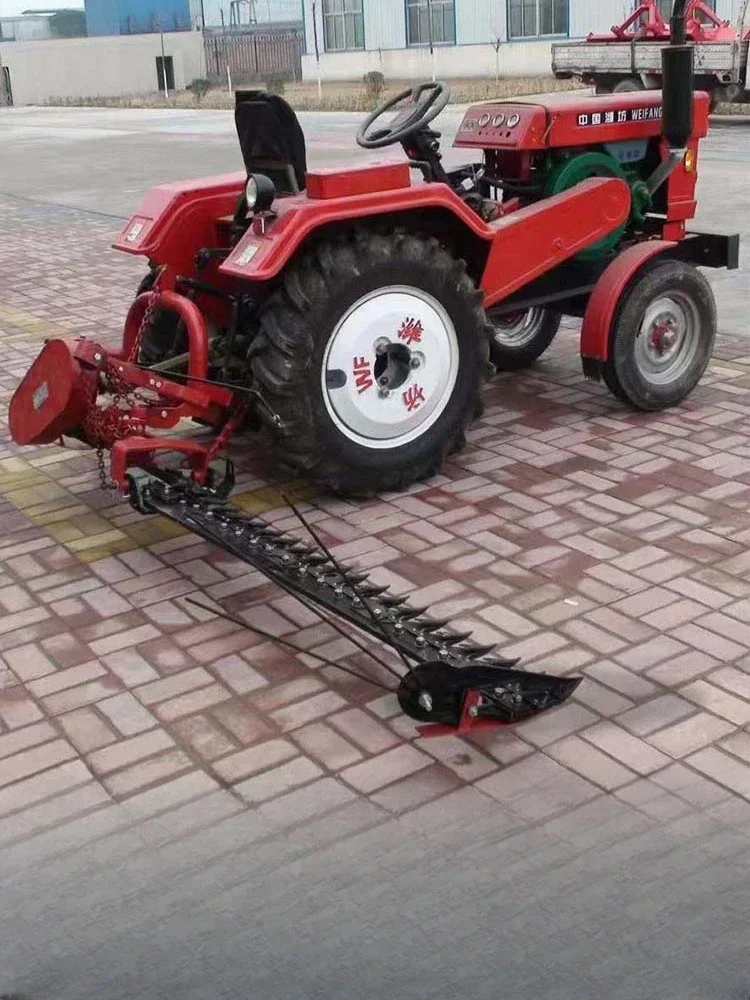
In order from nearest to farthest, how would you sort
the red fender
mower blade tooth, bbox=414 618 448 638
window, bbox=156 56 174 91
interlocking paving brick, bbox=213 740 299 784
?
interlocking paving brick, bbox=213 740 299 784 → mower blade tooth, bbox=414 618 448 638 → the red fender → window, bbox=156 56 174 91

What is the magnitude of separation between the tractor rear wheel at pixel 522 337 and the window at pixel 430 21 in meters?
32.3

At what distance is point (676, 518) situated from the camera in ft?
15.3

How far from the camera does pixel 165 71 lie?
1884 inches

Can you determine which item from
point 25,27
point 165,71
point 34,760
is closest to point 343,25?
point 165,71

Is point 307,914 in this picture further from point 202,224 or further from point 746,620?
point 202,224

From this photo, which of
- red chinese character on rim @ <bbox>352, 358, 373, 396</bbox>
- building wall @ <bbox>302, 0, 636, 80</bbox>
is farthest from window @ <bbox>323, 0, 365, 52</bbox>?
red chinese character on rim @ <bbox>352, 358, 373, 396</bbox>

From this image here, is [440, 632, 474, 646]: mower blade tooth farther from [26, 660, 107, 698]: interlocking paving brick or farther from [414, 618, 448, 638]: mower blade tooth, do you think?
[26, 660, 107, 698]: interlocking paving brick

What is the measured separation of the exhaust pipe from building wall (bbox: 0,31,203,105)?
4429cm

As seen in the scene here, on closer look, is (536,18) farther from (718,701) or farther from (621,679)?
(718,701)

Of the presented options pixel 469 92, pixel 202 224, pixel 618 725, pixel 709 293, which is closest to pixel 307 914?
pixel 618 725

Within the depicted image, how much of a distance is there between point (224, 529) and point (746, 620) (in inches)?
64.4

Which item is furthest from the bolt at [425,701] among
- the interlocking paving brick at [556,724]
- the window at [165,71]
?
the window at [165,71]

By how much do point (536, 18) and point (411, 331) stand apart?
3291cm

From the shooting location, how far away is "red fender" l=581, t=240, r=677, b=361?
5445 millimetres
